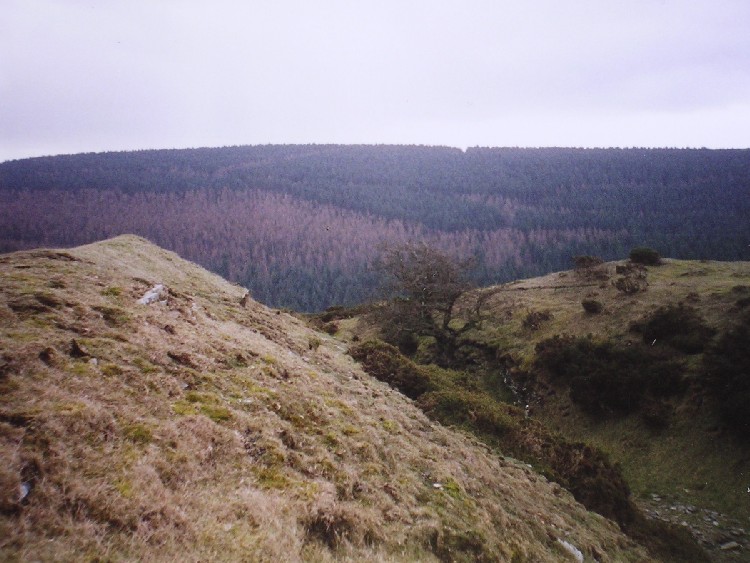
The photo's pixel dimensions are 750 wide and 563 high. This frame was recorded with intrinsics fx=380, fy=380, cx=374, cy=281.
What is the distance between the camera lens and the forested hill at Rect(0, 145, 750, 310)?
112 meters

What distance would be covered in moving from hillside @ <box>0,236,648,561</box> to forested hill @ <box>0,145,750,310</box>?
76434 millimetres

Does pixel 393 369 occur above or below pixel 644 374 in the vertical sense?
above

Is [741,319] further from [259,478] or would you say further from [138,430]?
[138,430]

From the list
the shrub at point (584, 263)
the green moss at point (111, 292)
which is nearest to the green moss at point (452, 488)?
the green moss at point (111, 292)

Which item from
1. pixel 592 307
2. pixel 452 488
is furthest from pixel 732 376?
pixel 452 488

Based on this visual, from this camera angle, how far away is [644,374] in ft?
73.4

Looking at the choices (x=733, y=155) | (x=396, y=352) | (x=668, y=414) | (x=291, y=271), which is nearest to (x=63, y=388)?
(x=396, y=352)

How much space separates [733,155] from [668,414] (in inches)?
9119

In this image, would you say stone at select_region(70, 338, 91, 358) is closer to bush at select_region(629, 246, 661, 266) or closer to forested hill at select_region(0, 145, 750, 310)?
bush at select_region(629, 246, 661, 266)

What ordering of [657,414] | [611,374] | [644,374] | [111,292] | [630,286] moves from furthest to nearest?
[630,286] → [611,374] → [644,374] → [657,414] → [111,292]

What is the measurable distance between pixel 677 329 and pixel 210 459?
29.2 m

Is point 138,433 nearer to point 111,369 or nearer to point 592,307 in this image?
point 111,369

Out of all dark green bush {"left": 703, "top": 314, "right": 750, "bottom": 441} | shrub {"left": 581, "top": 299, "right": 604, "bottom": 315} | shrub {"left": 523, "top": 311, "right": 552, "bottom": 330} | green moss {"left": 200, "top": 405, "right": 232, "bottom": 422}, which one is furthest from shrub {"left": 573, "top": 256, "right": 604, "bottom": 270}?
green moss {"left": 200, "top": 405, "right": 232, "bottom": 422}

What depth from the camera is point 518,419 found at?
15.9m
